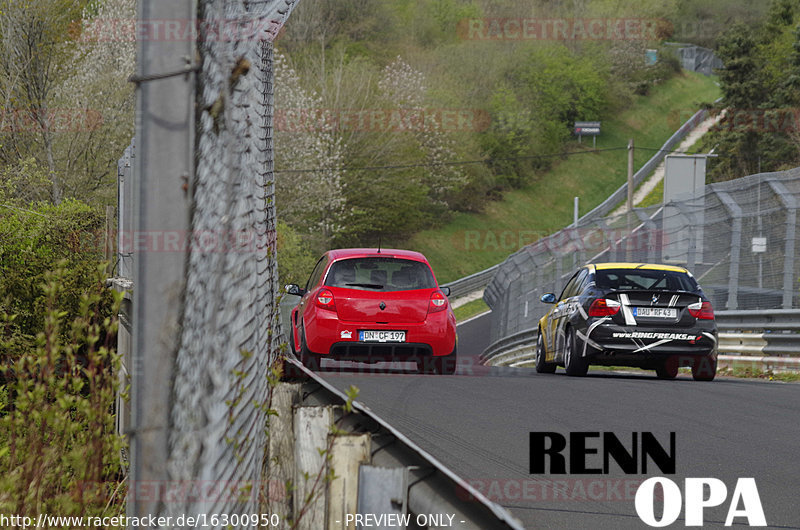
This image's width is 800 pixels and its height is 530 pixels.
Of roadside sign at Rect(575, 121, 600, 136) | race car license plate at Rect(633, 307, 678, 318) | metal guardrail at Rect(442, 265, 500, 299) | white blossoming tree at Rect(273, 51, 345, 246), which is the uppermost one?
roadside sign at Rect(575, 121, 600, 136)

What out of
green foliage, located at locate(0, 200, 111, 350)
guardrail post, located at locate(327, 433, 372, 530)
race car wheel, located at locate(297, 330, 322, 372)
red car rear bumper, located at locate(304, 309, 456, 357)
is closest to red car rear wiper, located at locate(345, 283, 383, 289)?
red car rear bumper, located at locate(304, 309, 456, 357)

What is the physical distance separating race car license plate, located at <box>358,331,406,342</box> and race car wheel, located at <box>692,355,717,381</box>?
12.7 feet

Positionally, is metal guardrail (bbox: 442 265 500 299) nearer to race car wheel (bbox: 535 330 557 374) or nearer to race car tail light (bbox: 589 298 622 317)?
race car wheel (bbox: 535 330 557 374)

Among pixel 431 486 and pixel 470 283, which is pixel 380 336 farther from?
pixel 470 283

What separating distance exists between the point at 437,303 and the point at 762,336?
Result: 18.2 ft

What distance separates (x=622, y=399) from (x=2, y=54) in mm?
26556

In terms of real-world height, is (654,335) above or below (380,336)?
above

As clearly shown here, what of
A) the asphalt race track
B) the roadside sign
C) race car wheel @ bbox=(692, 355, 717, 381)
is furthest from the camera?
the roadside sign

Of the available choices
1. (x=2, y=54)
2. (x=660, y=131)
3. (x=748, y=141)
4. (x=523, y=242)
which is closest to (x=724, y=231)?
(x=2, y=54)

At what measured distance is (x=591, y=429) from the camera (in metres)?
8.24

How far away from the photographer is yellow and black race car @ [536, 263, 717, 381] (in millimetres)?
13305

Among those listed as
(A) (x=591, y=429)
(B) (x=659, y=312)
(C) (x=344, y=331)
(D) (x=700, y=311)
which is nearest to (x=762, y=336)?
(D) (x=700, y=311)

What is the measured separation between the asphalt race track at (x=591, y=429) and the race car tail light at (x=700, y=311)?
0.84 metres

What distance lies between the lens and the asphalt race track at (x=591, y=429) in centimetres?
573
